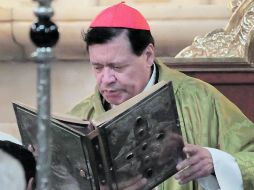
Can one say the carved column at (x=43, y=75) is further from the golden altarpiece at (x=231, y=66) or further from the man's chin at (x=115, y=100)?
the golden altarpiece at (x=231, y=66)

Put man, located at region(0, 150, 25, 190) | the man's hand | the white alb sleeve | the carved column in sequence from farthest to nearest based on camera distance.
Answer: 1. the white alb sleeve
2. the man's hand
3. man, located at region(0, 150, 25, 190)
4. the carved column

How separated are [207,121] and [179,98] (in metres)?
0.15

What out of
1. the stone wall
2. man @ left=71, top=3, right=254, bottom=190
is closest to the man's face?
man @ left=71, top=3, right=254, bottom=190

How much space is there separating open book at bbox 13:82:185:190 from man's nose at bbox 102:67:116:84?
314mm

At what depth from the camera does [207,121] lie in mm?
3592

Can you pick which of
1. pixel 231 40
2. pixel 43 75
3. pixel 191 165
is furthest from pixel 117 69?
pixel 43 75

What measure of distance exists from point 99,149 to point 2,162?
576 millimetres

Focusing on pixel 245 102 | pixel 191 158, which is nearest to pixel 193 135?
pixel 191 158

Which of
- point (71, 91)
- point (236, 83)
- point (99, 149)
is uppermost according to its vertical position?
point (99, 149)

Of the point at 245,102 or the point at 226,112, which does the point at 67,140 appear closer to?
the point at 226,112

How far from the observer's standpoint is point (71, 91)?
6270mm

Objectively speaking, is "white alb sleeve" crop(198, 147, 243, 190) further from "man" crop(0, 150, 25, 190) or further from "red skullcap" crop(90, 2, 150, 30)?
"man" crop(0, 150, 25, 190)

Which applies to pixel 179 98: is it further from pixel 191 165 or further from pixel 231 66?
pixel 231 66

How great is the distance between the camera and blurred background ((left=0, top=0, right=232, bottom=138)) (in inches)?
235
